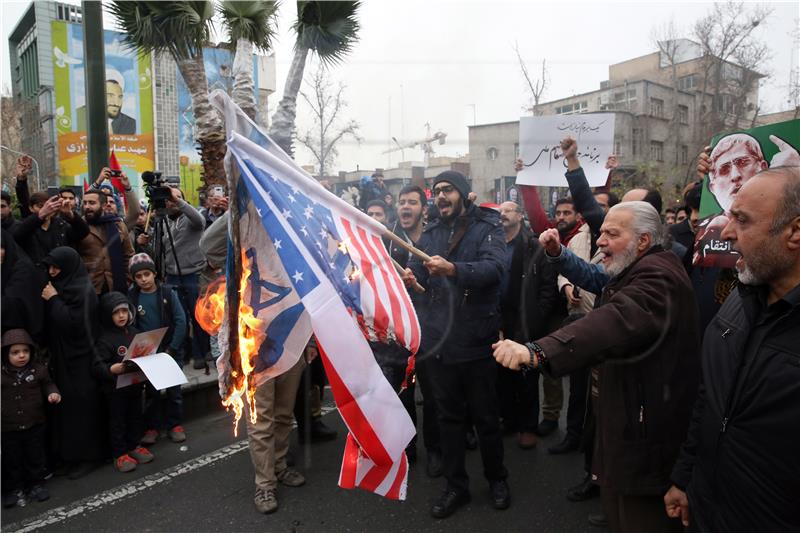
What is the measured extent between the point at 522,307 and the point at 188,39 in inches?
302

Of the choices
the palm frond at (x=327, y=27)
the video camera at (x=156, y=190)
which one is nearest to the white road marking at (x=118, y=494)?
the video camera at (x=156, y=190)

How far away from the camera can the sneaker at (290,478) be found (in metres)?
4.02

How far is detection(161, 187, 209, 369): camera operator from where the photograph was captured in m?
6.34

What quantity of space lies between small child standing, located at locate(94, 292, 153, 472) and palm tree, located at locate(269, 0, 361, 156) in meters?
5.79

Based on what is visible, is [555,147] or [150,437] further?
[555,147]

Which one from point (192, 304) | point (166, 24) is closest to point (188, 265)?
point (192, 304)

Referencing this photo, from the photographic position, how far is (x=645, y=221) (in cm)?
270

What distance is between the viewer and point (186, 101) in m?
42.3

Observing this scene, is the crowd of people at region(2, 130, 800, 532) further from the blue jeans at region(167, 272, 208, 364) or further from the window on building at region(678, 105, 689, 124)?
the window on building at region(678, 105, 689, 124)

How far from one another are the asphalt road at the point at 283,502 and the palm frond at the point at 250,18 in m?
7.84

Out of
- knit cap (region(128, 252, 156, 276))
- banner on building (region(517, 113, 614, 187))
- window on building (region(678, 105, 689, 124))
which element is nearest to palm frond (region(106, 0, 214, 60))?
knit cap (region(128, 252, 156, 276))

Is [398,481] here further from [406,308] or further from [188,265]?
[188,265]

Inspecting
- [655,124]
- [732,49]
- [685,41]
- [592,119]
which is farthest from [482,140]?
[592,119]

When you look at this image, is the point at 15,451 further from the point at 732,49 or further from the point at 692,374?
the point at 732,49
